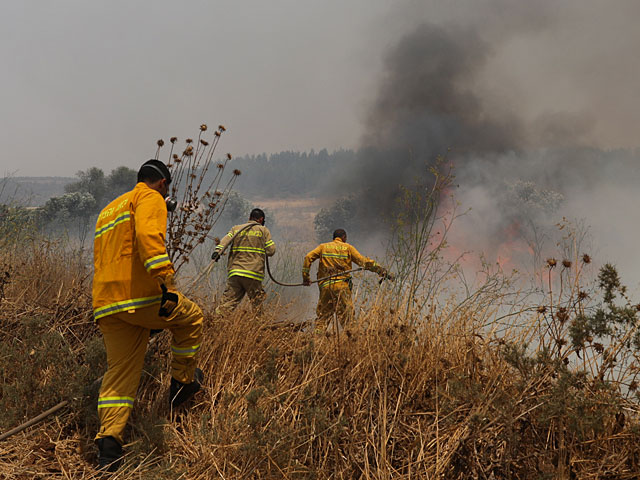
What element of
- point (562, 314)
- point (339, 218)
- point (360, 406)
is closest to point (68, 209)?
point (339, 218)

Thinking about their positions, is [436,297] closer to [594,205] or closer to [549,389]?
[549,389]

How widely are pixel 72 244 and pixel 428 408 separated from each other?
20.3ft

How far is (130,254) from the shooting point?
300cm

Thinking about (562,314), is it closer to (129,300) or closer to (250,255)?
(129,300)

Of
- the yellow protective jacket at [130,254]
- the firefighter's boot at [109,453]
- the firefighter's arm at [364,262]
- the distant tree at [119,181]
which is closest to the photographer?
the firefighter's boot at [109,453]

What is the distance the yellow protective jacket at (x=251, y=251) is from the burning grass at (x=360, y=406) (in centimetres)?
282

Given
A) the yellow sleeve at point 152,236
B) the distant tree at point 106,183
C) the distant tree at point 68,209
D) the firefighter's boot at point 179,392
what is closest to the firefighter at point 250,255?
the firefighter's boot at point 179,392

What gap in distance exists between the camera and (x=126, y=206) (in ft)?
10.0

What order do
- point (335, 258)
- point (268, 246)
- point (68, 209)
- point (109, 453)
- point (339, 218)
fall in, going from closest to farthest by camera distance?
point (109, 453), point (268, 246), point (335, 258), point (68, 209), point (339, 218)

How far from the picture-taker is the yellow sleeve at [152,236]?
2.80 meters

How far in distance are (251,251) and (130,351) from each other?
3901mm

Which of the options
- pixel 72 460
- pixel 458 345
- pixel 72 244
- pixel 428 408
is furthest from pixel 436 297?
pixel 72 244

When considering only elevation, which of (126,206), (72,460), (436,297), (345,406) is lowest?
(72,460)

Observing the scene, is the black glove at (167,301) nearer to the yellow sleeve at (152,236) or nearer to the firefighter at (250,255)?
the yellow sleeve at (152,236)
